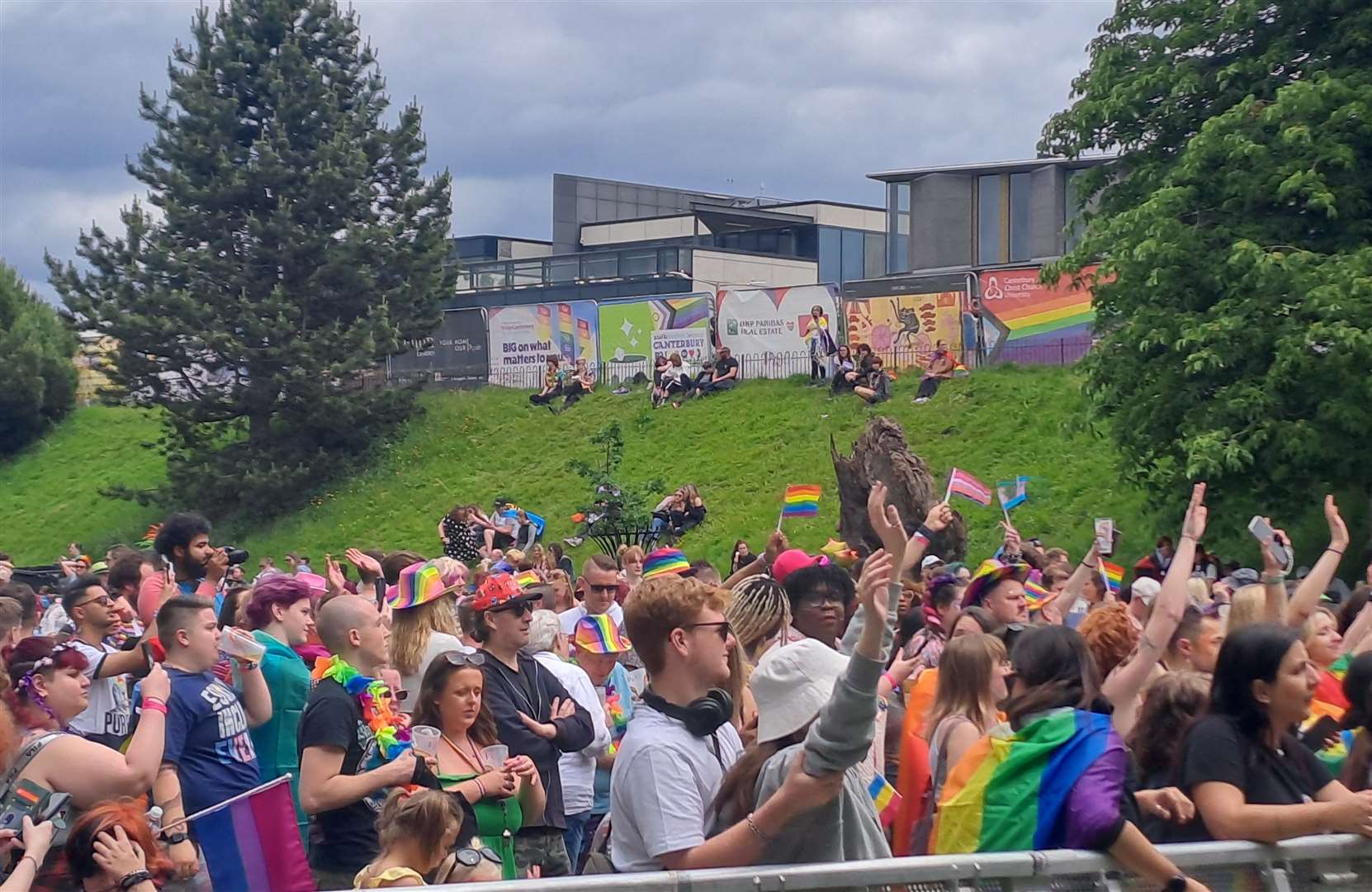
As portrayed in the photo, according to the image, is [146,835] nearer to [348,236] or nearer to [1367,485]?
[1367,485]

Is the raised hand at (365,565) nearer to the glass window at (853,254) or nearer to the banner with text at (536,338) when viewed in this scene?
the banner with text at (536,338)

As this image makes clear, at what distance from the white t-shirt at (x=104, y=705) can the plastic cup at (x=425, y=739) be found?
1817 mm

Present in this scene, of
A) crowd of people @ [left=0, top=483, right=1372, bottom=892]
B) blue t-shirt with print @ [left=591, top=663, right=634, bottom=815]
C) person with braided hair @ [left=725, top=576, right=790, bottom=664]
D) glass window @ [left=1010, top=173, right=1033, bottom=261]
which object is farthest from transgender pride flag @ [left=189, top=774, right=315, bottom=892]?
glass window @ [left=1010, top=173, right=1033, bottom=261]

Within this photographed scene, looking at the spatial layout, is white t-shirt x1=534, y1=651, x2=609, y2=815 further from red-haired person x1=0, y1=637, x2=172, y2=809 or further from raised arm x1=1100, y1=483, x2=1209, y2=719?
raised arm x1=1100, y1=483, x2=1209, y2=719

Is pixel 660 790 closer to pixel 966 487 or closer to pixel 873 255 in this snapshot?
pixel 966 487

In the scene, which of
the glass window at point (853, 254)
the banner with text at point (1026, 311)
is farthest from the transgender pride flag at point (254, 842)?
the glass window at point (853, 254)

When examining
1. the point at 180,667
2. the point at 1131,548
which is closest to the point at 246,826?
the point at 180,667

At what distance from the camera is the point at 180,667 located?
5836 millimetres

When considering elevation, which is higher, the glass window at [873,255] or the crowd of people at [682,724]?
the glass window at [873,255]

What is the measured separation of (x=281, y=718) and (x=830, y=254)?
166 ft

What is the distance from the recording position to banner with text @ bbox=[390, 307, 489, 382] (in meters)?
45.3

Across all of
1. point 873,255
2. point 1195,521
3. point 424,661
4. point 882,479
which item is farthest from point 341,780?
point 873,255

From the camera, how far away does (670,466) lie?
3581 centimetres

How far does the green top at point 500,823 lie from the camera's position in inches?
225
